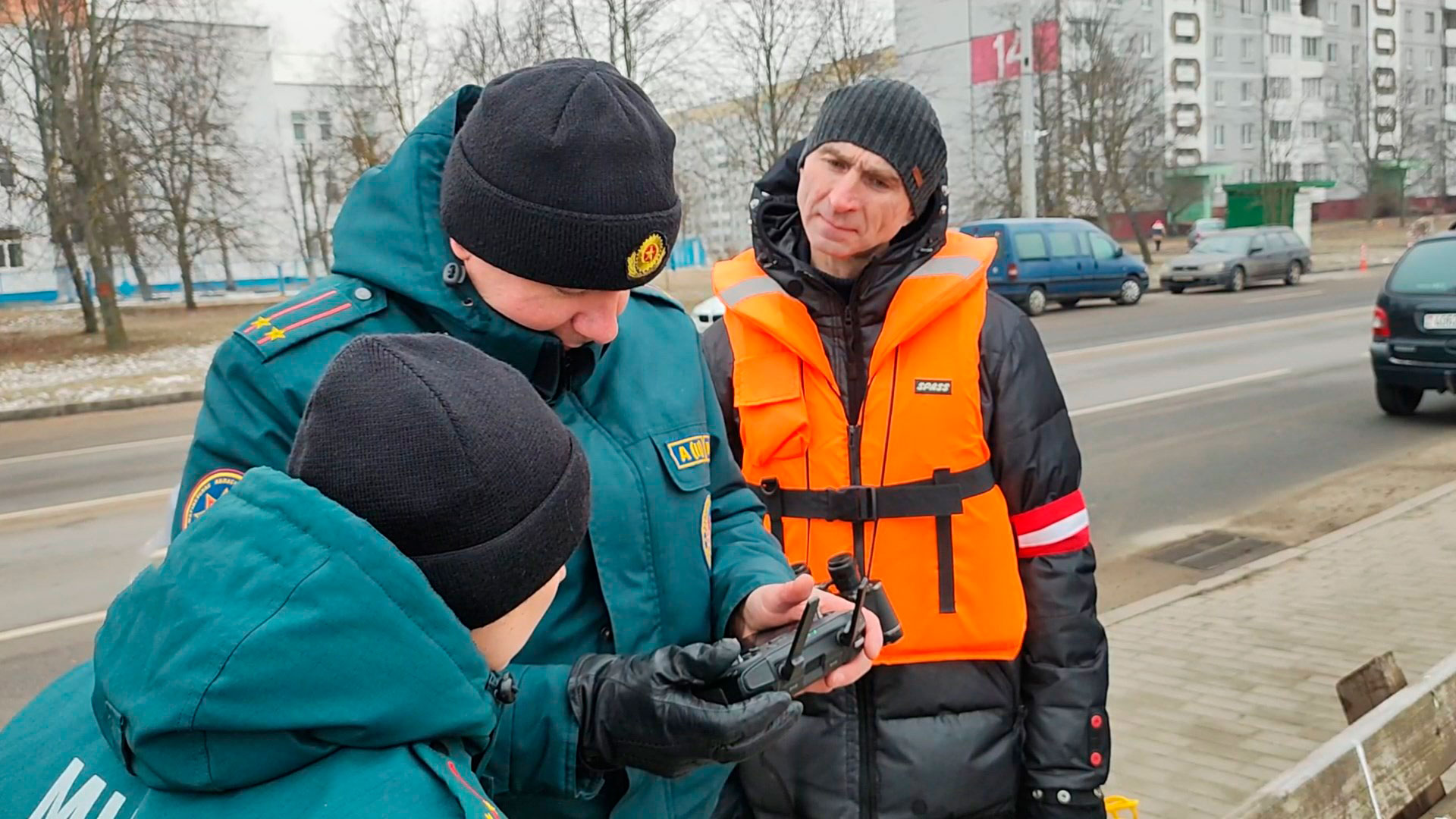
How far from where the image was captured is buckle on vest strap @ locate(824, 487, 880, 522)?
7.42 ft

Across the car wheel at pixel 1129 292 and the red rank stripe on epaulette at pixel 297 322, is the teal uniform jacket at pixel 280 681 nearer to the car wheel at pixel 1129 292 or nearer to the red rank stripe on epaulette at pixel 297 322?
the red rank stripe on epaulette at pixel 297 322

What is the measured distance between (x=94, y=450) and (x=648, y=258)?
12.3m

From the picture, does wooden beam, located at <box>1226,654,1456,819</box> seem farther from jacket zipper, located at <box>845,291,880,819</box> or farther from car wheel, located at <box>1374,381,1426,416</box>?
car wheel, located at <box>1374,381,1426,416</box>

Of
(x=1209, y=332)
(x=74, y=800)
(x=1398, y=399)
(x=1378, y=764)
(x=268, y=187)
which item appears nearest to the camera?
(x=74, y=800)

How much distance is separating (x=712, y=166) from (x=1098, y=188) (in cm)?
1502

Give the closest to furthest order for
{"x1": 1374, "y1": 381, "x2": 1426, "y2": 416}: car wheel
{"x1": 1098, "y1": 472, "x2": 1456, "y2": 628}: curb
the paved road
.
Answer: {"x1": 1098, "y1": 472, "x2": 1456, "y2": 628}: curb < the paved road < {"x1": 1374, "y1": 381, "x2": 1426, "y2": 416}: car wheel

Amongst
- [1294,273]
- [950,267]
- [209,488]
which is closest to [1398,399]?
[950,267]

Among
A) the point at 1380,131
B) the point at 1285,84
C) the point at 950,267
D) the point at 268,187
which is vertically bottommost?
the point at 950,267

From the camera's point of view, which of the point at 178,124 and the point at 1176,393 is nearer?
the point at 1176,393

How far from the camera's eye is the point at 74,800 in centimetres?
107

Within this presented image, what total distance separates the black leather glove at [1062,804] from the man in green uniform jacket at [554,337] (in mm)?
661

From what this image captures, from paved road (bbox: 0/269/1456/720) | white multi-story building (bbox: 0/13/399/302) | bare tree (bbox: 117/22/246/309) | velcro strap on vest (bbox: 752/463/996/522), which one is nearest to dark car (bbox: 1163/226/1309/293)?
paved road (bbox: 0/269/1456/720)

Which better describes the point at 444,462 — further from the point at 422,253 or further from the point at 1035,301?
the point at 1035,301

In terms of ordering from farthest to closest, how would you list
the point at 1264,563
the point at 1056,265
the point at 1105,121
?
the point at 1105,121, the point at 1056,265, the point at 1264,563
